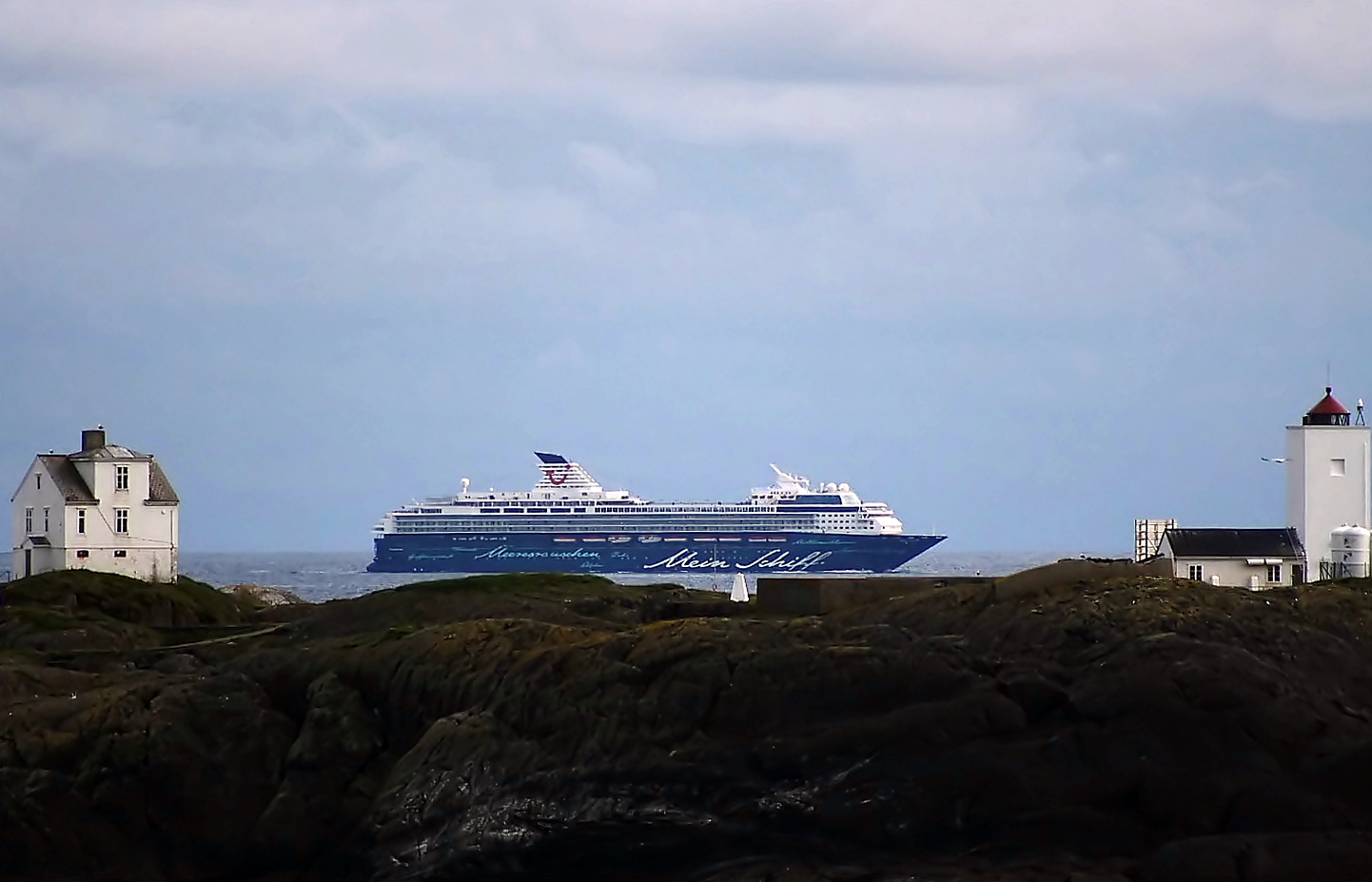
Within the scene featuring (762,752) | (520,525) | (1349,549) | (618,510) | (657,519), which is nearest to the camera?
(762,752)

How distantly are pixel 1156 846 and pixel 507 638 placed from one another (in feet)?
16.8

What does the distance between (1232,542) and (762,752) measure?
789 inches

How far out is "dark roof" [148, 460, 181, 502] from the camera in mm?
38469

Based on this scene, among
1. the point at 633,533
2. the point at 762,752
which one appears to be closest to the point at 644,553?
the point at 633,533

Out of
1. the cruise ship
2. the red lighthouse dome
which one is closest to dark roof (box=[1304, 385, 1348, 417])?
the red lighthouse dome

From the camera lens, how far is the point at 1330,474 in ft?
105

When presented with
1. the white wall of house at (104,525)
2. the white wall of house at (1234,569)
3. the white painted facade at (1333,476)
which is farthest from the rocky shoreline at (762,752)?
the white wall of house at (104,525)

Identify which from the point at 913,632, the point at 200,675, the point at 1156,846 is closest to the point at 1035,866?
the point at 1156,846

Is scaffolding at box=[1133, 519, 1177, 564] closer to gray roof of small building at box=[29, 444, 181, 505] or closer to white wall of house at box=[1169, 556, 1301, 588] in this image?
A: white wall of house at box=[1169, 556, 1301, 588]

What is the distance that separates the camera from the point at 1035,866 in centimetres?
1226

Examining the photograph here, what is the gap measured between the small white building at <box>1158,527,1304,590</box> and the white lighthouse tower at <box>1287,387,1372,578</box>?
648 millimetres

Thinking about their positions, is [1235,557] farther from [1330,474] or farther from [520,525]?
[520,525]

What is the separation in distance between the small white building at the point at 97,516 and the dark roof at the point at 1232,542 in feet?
62.5

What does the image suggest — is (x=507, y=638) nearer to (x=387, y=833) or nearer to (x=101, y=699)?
(x=387, y=833)
